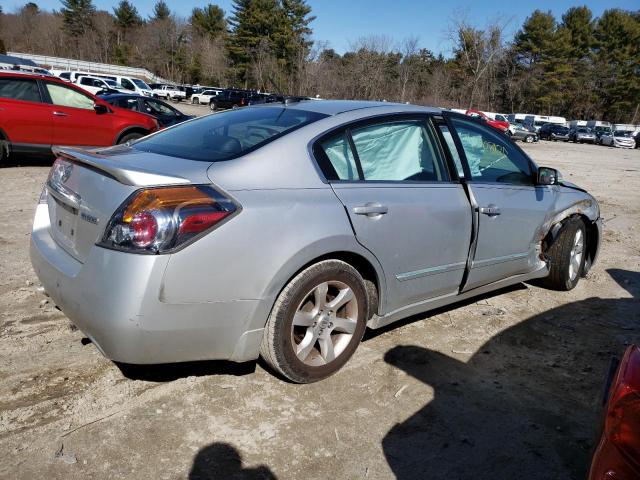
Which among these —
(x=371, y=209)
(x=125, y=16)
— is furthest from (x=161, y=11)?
(x=371, y=209)

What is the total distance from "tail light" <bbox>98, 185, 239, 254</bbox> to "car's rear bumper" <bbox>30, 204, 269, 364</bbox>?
58 millimetres

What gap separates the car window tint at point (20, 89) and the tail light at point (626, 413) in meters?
10.2

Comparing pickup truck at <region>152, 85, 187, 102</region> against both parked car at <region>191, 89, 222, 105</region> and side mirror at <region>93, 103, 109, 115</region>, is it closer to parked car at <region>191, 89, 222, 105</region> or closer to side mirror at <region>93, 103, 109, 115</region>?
parked car at <region>191, 89, 222, 105</region>

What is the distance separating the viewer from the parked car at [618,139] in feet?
130

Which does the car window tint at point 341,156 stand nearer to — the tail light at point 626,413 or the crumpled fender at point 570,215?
the tail light at point 626,413

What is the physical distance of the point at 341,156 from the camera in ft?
10.0

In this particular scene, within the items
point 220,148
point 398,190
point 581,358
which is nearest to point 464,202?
point 398,190

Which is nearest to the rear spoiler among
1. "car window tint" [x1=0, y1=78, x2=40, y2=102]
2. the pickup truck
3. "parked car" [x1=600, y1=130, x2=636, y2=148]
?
"car window tint" [x1=0, y1=78, x2=40, y2=102]

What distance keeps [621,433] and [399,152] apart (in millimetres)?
2299

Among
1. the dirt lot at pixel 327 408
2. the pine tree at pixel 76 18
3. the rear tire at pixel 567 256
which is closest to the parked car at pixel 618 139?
the rear tire at pixel 567 256

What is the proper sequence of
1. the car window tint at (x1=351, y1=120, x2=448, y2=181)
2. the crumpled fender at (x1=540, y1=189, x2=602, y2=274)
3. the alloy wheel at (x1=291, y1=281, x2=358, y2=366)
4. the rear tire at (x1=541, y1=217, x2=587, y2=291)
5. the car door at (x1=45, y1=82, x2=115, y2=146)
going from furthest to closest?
the car door at (x1=45, y1=82, x2=115, y2=146), the rear tire at (x1=541, y1=217, x2=587, y2=291), the crumpled fender at (x1=540, y1=189, x2=602, y2=274), the car window tint at (x1=351, y1=120, x2=448, y2=181), the alloy wheel at (x1=291, y1=281, x2=358, y2=366)

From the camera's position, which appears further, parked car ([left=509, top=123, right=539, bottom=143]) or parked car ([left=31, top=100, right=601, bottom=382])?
parked car ([left=509, top=123, right=539, bottom=143])

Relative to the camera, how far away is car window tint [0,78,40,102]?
362 inches

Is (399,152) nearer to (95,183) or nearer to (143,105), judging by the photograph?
(95,183)
